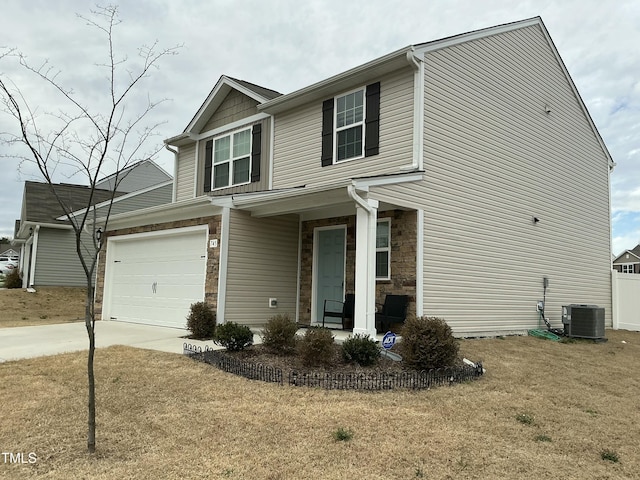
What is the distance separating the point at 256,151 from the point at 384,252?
480cm

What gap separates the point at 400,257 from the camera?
31.5 ft

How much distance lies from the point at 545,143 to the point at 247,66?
8823 mm

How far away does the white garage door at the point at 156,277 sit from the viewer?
11.0 metres

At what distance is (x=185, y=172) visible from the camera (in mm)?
15203

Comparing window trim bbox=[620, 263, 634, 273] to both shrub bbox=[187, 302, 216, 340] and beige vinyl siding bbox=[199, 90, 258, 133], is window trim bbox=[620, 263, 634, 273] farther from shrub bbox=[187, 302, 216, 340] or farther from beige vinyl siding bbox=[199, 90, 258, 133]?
shrub bbox=[187, 302, 216, 340]

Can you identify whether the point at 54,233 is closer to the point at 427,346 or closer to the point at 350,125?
the point at 350,125

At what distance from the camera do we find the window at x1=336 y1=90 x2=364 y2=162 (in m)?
10.7

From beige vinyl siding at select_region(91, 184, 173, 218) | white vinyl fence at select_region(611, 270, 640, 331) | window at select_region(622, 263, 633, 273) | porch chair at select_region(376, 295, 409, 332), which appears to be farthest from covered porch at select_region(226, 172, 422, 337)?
window at select_region(622, 263, 633, 273)

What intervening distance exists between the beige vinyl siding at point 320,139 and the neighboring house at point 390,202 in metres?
0.03

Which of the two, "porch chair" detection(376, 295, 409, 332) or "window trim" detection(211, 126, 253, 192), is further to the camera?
"window trim" detection(211, 126, 253, 192)

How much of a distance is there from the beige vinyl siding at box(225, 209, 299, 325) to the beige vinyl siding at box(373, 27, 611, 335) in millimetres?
3377

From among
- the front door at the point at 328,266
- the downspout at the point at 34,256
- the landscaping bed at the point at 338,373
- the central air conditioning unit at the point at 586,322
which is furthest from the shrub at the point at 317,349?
the downspout at the point at 34,256

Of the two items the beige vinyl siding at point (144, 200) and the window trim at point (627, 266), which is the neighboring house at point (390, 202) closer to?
the beige vinyl siding at point (144, 200)

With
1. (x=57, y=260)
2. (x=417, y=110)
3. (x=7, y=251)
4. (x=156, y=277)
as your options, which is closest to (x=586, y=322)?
(x=417, y=110)
